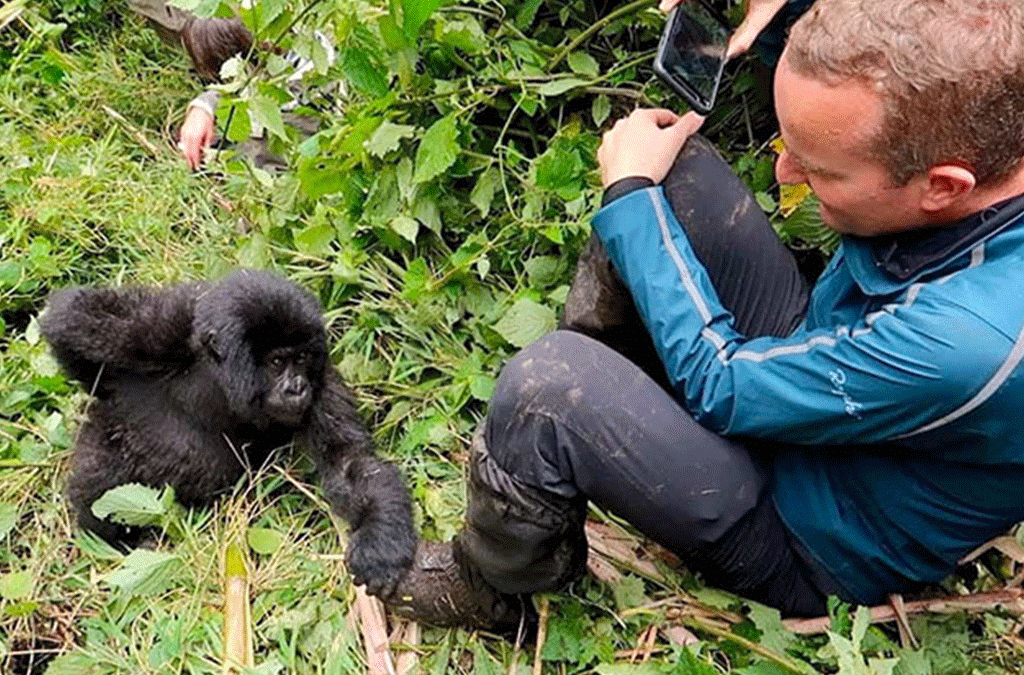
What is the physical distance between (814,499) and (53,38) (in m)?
3.36

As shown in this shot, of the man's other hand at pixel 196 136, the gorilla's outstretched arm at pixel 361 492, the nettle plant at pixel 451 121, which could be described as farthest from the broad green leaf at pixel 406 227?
the man's other hand at pixel 196 136

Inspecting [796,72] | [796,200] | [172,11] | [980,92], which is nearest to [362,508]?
[796,200]

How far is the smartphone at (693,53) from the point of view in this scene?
2080mm

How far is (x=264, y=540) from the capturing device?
2488 mm

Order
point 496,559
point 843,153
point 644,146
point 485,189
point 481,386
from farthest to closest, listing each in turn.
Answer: point 485,189
point 481,386
point 644,146
point 496,559
point 843,153

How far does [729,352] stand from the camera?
1815 mm

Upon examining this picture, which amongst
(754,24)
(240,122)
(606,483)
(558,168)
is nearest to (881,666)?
(606,483)

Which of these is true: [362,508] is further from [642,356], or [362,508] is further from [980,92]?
[980,92]

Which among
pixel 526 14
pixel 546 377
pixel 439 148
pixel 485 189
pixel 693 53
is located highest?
pixel 693 53

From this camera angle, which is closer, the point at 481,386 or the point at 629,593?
the point at 629,593

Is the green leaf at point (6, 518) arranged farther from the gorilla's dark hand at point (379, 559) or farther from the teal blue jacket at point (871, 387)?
the teal blue jacket at point (871, 387)

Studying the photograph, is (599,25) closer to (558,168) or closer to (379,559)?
(558,168)

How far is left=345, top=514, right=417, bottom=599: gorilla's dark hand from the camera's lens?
2.26 m

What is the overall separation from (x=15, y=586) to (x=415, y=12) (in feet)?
4.83
